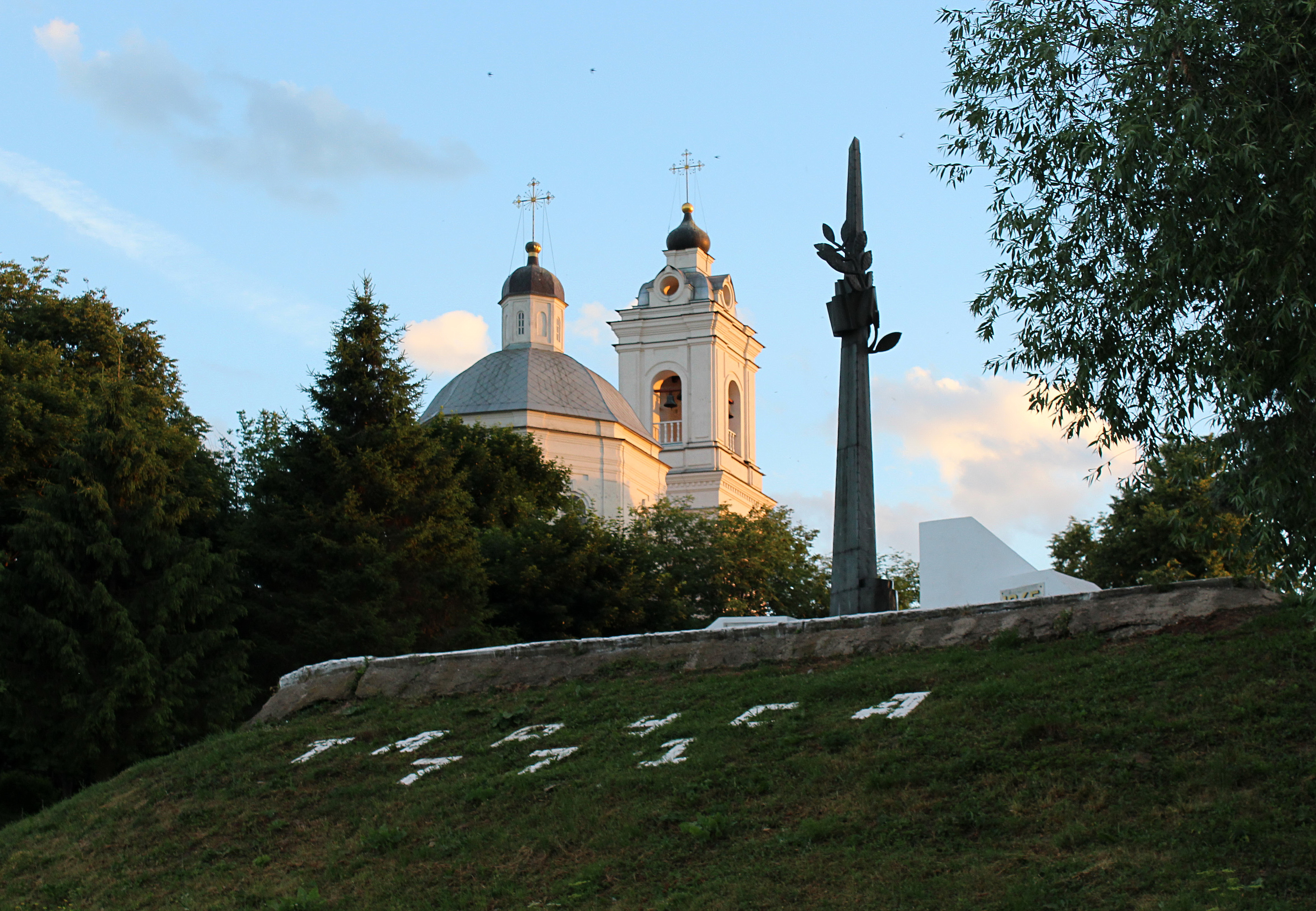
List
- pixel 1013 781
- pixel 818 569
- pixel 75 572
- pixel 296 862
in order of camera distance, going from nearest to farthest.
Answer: pixel 1013 781 < pixel 296 862 < pixel 75 572 < pixel 818 569

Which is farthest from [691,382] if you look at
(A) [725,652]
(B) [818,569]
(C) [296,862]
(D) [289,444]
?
(C) [296,862]

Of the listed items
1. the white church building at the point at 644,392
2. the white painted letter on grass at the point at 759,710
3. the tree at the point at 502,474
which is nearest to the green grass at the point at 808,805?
the white painted letter on grass at the point at 759,710

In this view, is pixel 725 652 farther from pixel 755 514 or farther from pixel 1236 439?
pixel 755 514

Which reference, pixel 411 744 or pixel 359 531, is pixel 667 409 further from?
pixel 411 744

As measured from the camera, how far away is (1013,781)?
29.0ft

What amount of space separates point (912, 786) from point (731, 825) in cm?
122

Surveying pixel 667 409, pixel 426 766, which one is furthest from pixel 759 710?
pixel 667 409

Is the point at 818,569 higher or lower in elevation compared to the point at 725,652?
higher

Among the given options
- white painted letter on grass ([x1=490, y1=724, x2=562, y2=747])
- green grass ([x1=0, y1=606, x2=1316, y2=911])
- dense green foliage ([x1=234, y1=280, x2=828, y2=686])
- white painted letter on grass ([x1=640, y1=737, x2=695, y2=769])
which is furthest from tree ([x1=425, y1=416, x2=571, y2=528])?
white painted letter on grass ([x1=640, y1=737, x2=695, y2=769])

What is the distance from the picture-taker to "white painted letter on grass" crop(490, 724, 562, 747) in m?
12.1

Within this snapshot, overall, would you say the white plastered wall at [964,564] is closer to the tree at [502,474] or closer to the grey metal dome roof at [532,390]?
the tree at [502,474]

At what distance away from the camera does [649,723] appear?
11.8 meters

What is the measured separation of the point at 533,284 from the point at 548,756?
4191cm

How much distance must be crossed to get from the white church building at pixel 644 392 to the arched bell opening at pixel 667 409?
5cm
